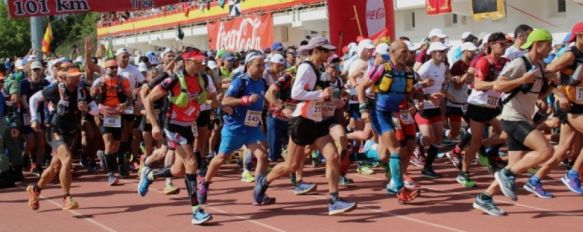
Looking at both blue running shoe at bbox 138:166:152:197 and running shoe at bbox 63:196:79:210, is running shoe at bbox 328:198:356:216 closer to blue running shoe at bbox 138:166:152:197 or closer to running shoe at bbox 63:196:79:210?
blue running shoe at bbox 138:166:152:197

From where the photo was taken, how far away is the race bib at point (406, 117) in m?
9.85

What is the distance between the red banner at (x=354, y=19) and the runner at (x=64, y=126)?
21.4 ft

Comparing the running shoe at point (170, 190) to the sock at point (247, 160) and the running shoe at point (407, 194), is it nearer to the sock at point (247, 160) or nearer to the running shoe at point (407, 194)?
the sock at point (247, 160)

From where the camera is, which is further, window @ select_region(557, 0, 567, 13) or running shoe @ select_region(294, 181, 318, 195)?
window @ select_region(557, 0, 567, 13)

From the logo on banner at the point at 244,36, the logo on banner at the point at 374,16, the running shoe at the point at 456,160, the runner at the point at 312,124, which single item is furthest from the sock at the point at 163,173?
the logo on banner at the point at 244,36

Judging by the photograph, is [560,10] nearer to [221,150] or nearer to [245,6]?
[245,6]

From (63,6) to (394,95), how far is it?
11297 mm

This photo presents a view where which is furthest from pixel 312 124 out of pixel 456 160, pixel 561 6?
pixel 561 6

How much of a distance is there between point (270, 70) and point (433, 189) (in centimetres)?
258

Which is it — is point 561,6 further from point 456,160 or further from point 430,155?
point 430,155

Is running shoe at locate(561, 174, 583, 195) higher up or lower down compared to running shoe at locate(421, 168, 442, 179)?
higher up

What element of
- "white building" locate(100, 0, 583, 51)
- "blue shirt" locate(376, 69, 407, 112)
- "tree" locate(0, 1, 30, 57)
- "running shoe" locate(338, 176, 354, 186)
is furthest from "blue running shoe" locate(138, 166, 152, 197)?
"tree" locate(0, 1, 30, 57)

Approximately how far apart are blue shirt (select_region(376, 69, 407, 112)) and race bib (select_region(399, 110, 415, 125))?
0.88ft

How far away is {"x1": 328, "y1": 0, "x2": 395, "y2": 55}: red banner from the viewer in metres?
15.8
